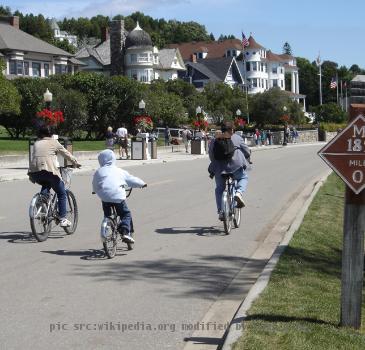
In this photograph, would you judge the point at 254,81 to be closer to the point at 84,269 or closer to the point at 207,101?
the point at 207,101

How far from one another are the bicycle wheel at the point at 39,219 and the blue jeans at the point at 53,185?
9.0 inches

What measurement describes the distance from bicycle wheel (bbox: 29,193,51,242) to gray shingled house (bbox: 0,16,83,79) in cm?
6462

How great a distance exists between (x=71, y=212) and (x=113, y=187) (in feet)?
7.66

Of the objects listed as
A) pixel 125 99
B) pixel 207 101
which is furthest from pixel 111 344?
pixel 207 101

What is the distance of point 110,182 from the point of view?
984 centimetres

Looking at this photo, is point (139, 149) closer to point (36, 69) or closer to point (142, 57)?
point (36, 69)

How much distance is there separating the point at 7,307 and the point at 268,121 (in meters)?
80.4

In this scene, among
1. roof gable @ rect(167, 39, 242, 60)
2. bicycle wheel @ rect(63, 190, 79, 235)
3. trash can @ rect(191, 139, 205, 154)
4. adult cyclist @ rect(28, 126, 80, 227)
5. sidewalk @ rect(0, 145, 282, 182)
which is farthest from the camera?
roof gable @ rect(167, 39, 242, 60)

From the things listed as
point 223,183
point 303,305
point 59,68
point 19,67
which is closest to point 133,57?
point 59,68

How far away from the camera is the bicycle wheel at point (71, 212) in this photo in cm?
1179

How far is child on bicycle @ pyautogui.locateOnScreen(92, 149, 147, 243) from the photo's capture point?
9820 millimetres

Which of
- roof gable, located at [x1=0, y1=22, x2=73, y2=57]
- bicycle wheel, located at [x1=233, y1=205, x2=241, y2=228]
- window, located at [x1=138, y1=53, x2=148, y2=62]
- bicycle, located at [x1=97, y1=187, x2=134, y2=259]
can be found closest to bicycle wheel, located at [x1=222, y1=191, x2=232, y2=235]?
bicycle wheel, located at [x1=233, y1=205, x2=241, y2=228]

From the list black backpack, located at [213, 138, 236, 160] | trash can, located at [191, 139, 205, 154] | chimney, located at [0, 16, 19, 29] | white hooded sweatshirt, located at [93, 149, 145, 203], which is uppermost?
chimney, located at [0, 16, 19, 29]

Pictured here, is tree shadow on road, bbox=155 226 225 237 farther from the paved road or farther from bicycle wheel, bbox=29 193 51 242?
bicycle wheel, bbox=29 193 51 242
